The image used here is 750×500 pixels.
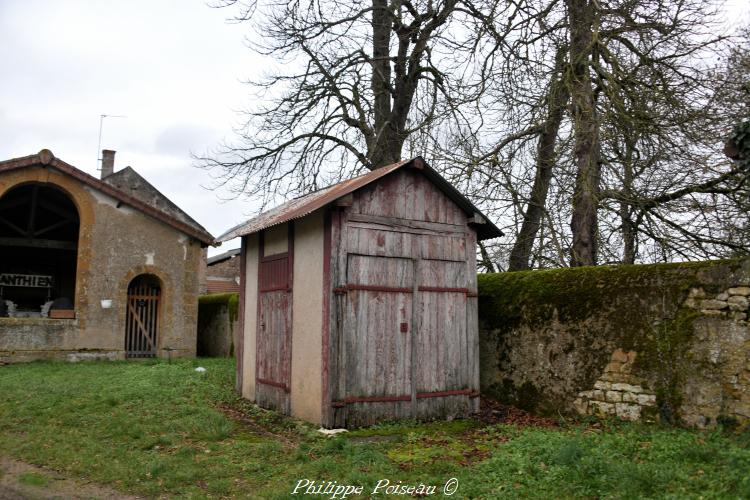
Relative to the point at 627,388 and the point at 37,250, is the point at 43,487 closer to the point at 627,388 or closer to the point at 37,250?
the point at 627,388

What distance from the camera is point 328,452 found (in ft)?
23.4

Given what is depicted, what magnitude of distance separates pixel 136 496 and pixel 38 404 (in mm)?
4632

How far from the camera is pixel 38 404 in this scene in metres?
9.38

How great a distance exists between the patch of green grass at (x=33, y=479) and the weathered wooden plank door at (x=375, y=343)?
3.55 m

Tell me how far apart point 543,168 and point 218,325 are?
12.3m

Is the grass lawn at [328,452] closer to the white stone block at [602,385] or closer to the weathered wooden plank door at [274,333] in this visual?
the weathered wooden plank door at [274,333]

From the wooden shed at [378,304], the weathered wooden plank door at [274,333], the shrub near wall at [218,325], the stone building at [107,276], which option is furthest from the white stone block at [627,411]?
the shrub near wall at [218,325]

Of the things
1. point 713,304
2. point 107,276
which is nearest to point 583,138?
point 713,304

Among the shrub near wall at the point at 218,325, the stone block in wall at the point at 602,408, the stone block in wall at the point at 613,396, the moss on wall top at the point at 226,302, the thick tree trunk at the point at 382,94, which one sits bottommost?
the stone block in wall at the point at 602,408

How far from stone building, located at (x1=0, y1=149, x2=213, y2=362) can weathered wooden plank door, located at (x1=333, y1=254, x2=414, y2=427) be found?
8.67 metres

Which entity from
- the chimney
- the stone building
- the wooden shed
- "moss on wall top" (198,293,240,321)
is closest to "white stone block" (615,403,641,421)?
the wooden shed

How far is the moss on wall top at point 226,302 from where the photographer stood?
18422mm

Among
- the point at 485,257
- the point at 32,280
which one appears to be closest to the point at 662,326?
the point at 485,257

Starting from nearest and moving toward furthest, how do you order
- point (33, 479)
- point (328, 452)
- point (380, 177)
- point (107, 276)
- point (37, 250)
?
point (33, 479) < point (328, 452) < point (380, 177) < point (107, 276) < point (37, 250)
